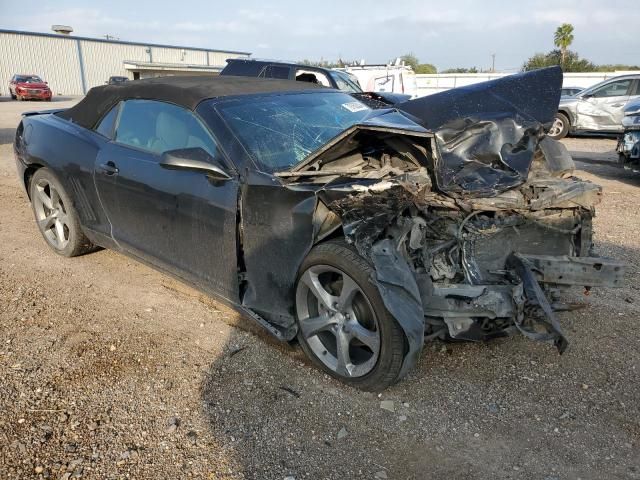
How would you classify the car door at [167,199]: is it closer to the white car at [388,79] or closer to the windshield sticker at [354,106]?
the windshield sticker at [354,106]

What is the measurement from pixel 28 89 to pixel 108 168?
32055 mm

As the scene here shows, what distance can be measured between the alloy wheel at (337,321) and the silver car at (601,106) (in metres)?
11.5

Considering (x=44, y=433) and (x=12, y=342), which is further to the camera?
(x=12, y=342)

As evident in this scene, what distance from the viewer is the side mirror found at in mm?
3047

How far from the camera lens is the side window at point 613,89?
1276 centimetres

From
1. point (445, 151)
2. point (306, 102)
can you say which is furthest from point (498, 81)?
point (306, 102)

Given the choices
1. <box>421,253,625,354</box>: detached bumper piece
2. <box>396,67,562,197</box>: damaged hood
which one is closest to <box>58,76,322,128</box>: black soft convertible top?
<box>396,67,562,197</box>: damaged hood

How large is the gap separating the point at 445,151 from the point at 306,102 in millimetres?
1083

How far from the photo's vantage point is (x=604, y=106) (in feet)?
42.2

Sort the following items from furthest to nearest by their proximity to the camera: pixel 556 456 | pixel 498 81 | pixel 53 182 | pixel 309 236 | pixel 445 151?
pixel 53 182
pixel 498 81
pixel 445 151
pixel 309 236
pixel 556 456

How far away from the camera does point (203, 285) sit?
3.40 m

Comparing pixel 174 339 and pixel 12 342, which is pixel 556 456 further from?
pixel 12 342

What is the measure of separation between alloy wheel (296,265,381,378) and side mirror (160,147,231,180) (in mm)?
810

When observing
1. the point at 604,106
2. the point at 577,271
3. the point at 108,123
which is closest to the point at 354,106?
the point at 108,123
